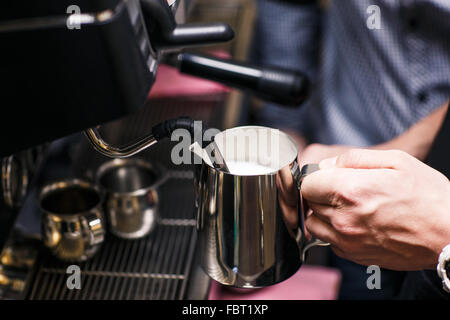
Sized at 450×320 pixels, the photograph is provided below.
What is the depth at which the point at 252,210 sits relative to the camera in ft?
1.78

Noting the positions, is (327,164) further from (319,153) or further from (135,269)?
(135,269)

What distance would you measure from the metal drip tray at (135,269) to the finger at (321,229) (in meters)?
0.20

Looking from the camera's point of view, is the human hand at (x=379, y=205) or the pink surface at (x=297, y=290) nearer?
the human hand at (x=379, y=205)

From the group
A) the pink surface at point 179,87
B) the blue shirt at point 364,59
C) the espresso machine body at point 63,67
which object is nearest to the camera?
the espresso machine body at point 63,67

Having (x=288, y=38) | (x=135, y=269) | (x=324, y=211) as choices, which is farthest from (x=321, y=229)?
(x=288, y=38)

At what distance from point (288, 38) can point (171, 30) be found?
1.02 m

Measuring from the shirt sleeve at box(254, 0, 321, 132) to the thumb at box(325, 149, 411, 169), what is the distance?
2.78ft

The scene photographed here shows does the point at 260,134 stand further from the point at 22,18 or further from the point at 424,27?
the point at 424,27

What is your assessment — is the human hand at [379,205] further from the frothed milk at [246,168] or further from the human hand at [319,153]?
the human hand at [319,153]

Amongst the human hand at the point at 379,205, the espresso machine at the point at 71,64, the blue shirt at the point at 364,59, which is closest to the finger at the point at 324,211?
the human hand at the point at 379,205

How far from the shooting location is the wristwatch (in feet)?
1.99

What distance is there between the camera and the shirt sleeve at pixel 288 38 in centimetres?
144

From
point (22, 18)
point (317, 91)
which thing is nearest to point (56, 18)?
point (22, 18)

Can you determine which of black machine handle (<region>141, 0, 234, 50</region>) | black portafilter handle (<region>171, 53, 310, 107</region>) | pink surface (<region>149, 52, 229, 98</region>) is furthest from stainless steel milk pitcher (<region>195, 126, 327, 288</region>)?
pink surface (<region>149, 52, 229, 98</region>)
